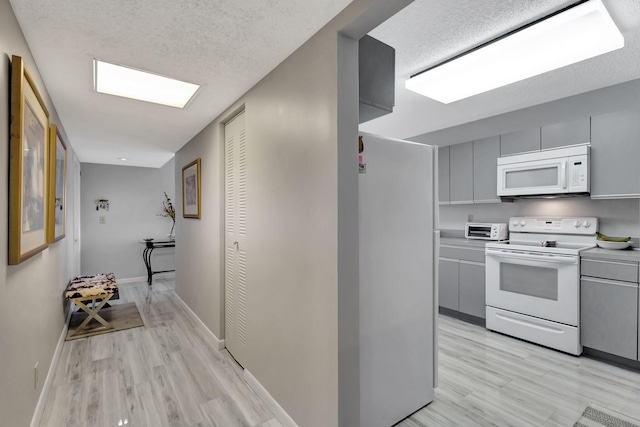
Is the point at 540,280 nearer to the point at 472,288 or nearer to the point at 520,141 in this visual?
the point at 472,288

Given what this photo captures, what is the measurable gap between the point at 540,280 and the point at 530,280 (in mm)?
91

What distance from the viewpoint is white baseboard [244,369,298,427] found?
76.4 inches

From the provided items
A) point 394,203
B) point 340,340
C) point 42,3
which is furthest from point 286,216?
point 42,3

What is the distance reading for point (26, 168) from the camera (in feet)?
5.32

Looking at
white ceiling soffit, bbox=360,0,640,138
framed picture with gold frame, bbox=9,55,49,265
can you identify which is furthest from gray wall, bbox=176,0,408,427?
framed picture with gold frame, bbox=9,55,49,265

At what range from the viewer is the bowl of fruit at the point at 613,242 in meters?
2.83

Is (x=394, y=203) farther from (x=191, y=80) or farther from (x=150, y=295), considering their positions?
(x=150, y=295)

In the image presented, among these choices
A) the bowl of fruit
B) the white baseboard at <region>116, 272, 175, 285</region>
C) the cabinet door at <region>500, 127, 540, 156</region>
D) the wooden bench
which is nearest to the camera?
the bowl of fruit

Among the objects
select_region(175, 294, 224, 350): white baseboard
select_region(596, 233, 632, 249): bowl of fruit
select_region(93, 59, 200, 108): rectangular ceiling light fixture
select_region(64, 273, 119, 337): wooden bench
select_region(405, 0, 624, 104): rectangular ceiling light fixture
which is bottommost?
select_region(175, 294, 224, 350): white baseboard

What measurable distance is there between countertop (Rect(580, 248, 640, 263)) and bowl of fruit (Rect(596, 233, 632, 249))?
4 centimetres

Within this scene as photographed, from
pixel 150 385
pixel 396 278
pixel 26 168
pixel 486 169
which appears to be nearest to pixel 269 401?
pixel 150 385

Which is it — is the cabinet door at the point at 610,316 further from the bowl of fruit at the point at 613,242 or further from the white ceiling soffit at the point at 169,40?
the white ceiling soffit at the point at 169,40

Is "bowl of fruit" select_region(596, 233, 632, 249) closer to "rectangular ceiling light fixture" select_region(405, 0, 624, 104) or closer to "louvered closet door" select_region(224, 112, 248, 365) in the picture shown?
"rectangular ceiling light fixture" select_region(405, 0, 624, 104)

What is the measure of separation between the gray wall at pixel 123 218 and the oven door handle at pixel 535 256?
533 cm
